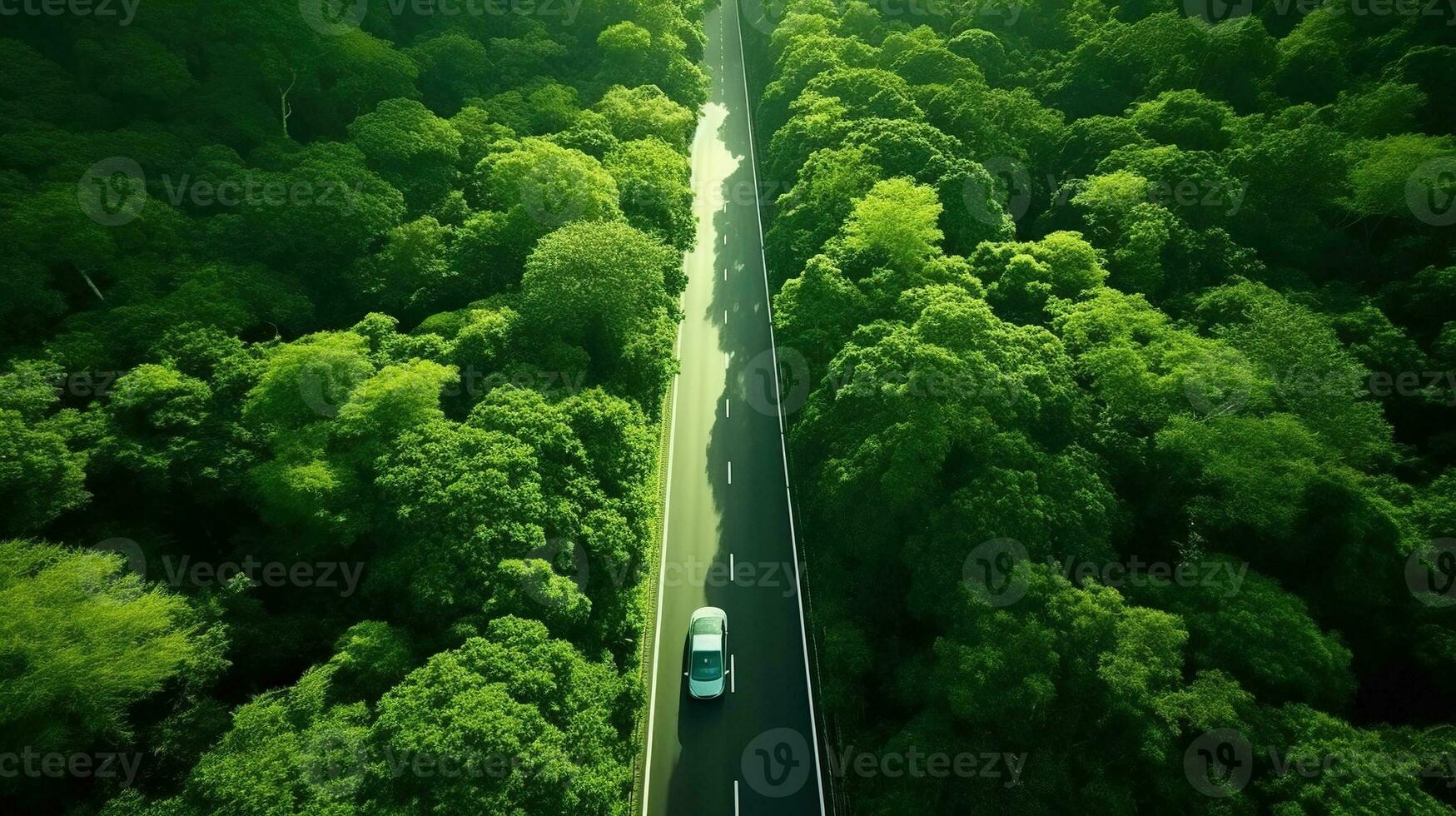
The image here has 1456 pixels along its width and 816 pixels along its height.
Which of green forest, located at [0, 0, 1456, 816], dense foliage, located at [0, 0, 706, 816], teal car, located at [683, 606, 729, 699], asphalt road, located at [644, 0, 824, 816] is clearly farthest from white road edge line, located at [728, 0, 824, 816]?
dense foliage, located at [0, 0, 706, 816]

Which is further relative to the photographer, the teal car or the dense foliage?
the teal car

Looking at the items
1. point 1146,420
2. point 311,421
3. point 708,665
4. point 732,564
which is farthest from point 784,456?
point 311,421

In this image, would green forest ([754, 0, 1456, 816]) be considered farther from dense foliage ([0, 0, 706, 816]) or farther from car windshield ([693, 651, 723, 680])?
dense foliage ([0, 0, 706, 816])

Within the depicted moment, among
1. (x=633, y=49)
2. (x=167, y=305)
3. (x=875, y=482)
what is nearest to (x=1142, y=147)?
(x=875, y=482)

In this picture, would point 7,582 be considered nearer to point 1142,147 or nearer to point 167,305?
point 167,305

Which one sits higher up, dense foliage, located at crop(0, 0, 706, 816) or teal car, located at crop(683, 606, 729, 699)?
dense foliage, located at crop(0, 0, 706, 816)

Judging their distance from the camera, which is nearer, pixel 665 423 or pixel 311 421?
pixel 311 421

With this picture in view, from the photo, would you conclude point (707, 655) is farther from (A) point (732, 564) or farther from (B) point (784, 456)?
(B) point (784, 456)
